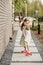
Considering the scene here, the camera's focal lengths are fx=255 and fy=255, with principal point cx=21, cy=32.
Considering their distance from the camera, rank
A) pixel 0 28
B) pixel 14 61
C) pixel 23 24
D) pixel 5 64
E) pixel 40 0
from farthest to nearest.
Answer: pixel 40 0
pixel 23 24
pixel 0 28
pixel 14 61
pixel 5 64

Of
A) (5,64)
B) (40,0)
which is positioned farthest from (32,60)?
(40,0)

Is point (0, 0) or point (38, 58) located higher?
point (0, 0)

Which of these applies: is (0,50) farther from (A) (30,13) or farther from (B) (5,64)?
(A) (30,13)

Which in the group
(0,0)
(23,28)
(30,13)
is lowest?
(30,13)

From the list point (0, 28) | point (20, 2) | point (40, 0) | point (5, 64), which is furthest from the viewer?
point (40, 0)

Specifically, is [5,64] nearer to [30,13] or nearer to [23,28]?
[23,28]

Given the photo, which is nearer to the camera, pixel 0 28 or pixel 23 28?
pixel 0 28

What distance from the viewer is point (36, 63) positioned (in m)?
8.57

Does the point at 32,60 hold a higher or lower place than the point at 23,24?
lower

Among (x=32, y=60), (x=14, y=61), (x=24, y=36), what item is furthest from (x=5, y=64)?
(x=24, y=36)

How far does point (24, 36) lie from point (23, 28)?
337mm

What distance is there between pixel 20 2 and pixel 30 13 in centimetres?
5546

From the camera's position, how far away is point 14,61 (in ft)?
29.6

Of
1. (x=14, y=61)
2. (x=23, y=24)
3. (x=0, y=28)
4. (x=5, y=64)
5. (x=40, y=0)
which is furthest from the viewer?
(x=40, y=0)
